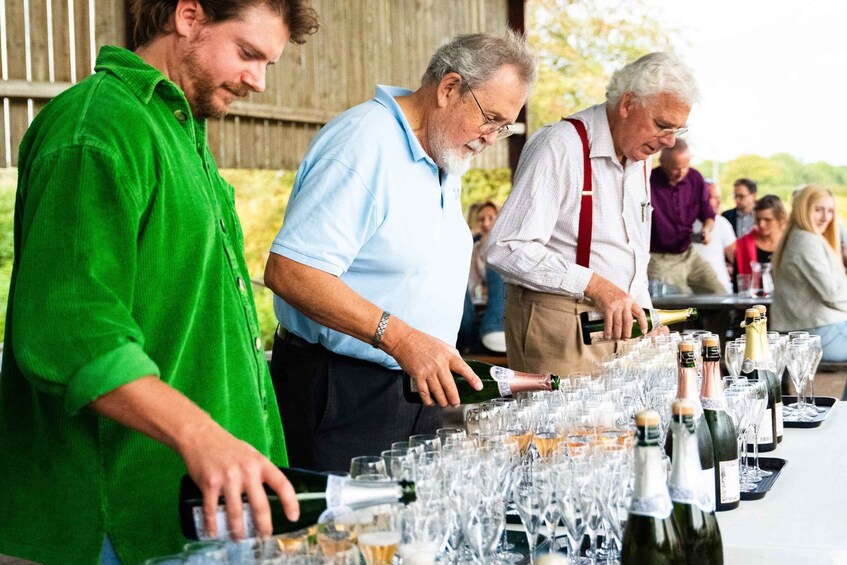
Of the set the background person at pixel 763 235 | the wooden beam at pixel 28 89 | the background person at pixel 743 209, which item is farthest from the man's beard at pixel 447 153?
the background person at pixel 743 209

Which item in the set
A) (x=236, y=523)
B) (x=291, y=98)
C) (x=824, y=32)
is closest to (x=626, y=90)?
(x=236, y=523)

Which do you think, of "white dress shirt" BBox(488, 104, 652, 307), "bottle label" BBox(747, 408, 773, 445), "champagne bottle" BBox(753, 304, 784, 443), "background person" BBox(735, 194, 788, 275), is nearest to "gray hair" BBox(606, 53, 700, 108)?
"white dress shirt" BBox(488, 104, 652, 307)

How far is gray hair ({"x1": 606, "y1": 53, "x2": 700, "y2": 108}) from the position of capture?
135 inches

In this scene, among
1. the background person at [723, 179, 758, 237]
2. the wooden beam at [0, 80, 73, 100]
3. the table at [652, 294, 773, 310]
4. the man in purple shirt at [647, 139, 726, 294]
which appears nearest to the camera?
the wooden beam at [0, 80, 73, 100]

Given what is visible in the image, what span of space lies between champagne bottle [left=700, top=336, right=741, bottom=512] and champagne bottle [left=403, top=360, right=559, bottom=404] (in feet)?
1.12

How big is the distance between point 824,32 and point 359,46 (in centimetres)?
1073

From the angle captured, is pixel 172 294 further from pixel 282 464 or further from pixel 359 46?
pixel 359 46

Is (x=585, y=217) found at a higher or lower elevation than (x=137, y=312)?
higher

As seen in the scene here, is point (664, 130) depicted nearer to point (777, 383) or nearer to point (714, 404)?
point (777, 383)

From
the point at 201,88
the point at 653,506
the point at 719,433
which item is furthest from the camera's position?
the point at 719,433

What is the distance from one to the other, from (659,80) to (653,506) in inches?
87.0

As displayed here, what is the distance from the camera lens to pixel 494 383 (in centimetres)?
236

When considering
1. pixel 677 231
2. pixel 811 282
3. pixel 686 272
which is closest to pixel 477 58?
pixel 811 282

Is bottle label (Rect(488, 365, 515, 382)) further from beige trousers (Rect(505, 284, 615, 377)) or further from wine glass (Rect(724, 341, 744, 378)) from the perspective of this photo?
beige trousers (Rect(505, 284, 615, 377))
